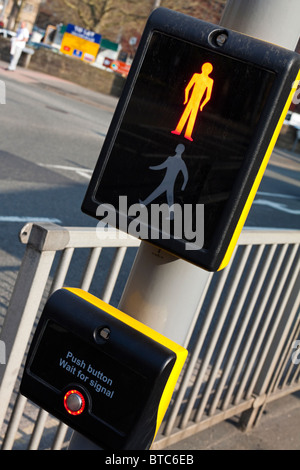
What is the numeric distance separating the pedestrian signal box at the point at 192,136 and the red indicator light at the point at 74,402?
0.32m

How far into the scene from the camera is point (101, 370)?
138 cm

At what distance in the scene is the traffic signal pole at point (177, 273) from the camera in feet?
4.98

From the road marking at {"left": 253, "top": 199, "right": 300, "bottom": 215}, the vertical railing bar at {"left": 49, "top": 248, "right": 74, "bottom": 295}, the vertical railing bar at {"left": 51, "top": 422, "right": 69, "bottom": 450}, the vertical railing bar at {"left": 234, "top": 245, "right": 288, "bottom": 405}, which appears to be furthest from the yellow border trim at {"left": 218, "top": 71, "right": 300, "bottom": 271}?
the road marking at {"left": 253, "top": 199, "right": 300, "bottom": 215}

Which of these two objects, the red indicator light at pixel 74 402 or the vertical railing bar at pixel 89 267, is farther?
the vertical railing bar at pixel 89 267

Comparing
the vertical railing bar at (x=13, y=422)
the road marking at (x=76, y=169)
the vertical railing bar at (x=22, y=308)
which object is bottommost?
the road marking at (x=76, y=169)

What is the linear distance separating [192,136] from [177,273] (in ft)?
1.02

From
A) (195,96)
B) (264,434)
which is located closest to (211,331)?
(264,434)

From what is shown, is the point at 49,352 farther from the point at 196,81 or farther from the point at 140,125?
the point at 196,81

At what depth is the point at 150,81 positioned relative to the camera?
1416mm

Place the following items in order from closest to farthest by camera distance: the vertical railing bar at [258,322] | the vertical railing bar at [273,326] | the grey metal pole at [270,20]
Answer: the grey metal pole at [270,20]
the vertical railing bar at [258,322]
the vertical railing bar at [273,326]

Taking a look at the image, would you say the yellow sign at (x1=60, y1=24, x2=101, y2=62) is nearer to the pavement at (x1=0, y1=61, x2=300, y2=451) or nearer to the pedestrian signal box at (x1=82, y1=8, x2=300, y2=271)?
the pavement at (x1=0, y1=61, x2=300, y2=451)

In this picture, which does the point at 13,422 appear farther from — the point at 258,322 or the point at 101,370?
the point at 258,322

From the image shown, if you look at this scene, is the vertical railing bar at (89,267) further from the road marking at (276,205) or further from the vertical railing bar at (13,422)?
the road marking at (276,205)

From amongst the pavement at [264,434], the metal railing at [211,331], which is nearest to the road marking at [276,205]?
the pavement at [264,434]
